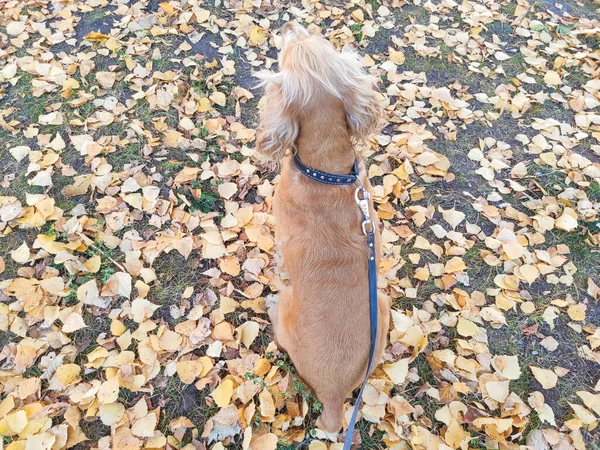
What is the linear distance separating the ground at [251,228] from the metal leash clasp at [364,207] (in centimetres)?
72

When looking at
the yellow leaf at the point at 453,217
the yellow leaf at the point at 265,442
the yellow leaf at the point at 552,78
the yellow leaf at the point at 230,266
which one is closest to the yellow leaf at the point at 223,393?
the yellow leaf at the point at 265,442

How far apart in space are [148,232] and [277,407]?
6.44 feet

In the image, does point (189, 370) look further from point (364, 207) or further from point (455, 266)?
point (455, 266)

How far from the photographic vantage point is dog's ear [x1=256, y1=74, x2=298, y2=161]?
8.86ft

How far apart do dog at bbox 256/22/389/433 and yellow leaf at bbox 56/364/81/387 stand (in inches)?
68.8

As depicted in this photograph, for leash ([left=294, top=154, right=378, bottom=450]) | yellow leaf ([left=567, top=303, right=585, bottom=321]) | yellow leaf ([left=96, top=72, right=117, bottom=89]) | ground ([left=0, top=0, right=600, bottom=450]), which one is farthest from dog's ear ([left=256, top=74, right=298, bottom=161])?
yellow leaf ([left=567, top=303, right=585, bottom=321])

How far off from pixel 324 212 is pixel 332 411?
1329 mm

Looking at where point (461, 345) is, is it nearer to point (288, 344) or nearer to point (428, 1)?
point (288, 344)

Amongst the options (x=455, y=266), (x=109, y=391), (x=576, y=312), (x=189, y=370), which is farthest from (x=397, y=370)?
(x=109, y=391)

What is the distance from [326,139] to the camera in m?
2.77

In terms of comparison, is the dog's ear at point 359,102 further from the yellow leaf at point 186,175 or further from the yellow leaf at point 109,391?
the yellow leaf at point 109,391

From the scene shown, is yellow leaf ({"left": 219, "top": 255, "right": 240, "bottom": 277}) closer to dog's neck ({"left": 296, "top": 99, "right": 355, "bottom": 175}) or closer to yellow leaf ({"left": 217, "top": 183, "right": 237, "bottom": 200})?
yellow leaf ({"left": 217, "top": 183, "right": 237, "bottom": 200})

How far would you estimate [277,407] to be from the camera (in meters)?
3.28

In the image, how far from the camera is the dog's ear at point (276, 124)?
2.70 meters
